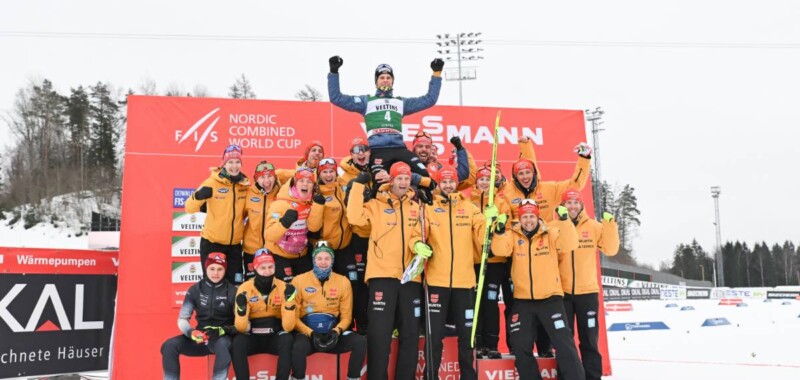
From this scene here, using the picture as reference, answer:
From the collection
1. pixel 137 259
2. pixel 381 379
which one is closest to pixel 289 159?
pixel 137 259

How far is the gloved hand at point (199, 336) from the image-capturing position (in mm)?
4770

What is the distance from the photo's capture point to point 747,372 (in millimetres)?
6941

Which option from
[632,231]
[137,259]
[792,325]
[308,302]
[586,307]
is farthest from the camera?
[632,231]

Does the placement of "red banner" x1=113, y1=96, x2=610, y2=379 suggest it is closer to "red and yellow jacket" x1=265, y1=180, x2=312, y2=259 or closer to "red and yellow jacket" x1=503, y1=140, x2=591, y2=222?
"red and yellow jacket" x1=503, y1=140, x2=591, y2=222

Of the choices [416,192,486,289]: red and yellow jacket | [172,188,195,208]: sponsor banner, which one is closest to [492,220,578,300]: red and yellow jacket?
[416,192,486,289]: red and yellow jacket

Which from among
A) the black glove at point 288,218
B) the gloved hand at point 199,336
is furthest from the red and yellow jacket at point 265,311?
the black glove at point 288,218

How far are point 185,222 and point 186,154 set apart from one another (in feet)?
2.81

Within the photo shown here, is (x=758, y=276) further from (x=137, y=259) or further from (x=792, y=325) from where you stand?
(x=137, y=259)

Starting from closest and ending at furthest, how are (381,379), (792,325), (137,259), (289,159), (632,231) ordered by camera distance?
(381,379) → (137,259) → (289,159) → (792,325) → (632,231)

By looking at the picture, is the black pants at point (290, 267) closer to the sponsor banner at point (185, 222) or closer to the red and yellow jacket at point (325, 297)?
the red and yellow jacket at point (325, 297)

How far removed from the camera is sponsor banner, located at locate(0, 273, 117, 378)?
6344mm

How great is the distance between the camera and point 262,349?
4.89m

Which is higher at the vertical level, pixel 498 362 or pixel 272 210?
pixel 272 210

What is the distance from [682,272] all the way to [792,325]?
54.4 metres
